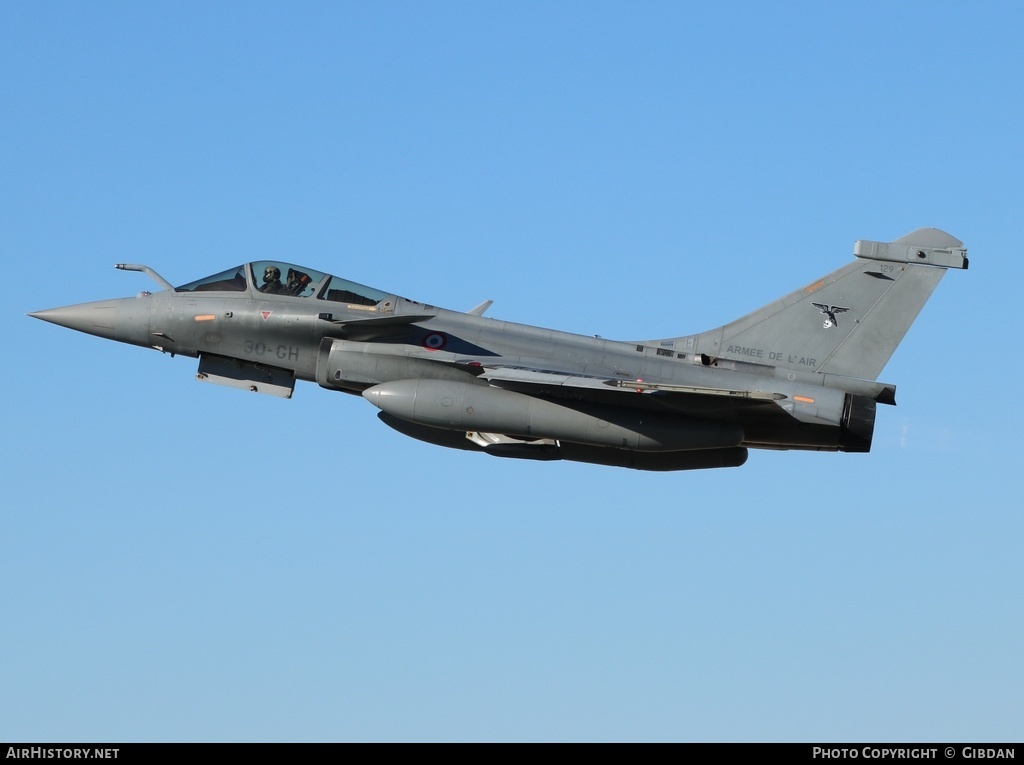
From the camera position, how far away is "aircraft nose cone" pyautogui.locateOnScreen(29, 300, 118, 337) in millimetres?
22016

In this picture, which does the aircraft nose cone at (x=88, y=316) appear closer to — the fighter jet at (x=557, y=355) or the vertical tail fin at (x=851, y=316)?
the fighter jet at (x=557, y=355)

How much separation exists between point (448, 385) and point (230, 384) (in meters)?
3.79

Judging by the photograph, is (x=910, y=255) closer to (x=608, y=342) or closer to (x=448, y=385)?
(x=608, y=342)

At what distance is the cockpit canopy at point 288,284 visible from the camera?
2184cm

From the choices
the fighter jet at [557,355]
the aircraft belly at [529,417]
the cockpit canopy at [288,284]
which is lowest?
the aircraft belly at [529,417]

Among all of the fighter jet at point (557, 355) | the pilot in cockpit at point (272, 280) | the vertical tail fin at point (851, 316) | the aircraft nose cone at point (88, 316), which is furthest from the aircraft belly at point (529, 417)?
the aircraft nose cone at point (88, 316)

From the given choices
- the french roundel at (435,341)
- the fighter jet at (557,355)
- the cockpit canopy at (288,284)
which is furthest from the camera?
the cockpit canopy at (288,284)

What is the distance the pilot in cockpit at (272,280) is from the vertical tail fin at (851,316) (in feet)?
21.1

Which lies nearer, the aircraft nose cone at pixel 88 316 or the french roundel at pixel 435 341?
the french roundel at pixel 435 341

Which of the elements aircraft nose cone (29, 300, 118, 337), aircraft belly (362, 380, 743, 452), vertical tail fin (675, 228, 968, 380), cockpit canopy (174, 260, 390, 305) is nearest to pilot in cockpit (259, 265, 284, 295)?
cockpit canopy (174, 260, 390, 305)
